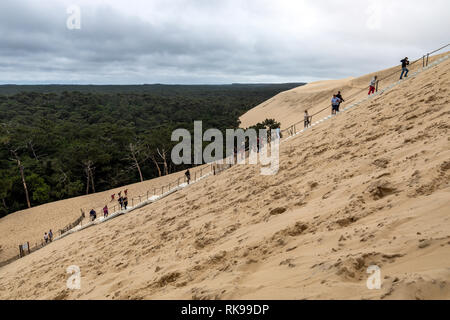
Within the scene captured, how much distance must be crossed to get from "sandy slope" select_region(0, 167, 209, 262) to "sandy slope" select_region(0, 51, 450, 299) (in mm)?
11541

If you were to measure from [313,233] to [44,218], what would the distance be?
2461 cm

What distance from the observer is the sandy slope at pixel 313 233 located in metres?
3.36

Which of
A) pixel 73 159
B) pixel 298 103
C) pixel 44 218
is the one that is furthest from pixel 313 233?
pixel 298 103

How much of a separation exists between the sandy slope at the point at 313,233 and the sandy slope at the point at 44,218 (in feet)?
37.9

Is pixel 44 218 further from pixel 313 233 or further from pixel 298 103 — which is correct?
pixel 298 103

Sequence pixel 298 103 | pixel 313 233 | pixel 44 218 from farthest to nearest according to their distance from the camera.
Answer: pixel 298 103
pixel 44 218
pixel 313 233

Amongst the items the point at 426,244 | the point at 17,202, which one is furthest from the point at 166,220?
the point at 17,202

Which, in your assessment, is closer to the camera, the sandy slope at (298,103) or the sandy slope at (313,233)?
the sandy slope at (313,233)

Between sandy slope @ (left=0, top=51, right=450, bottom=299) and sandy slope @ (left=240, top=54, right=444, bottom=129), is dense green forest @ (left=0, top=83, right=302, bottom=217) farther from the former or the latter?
sandy slope @ (left=0, top=51, right=450, bottom=299)

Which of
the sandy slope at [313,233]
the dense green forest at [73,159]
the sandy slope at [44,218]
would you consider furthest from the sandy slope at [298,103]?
the sandy slope at [313,233]

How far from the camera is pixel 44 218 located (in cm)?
2384

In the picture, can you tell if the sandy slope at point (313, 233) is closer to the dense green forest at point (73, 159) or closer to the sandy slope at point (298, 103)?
the dense green forest at point (73, 159)
